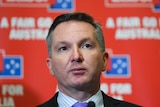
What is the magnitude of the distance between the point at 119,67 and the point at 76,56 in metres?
0.56

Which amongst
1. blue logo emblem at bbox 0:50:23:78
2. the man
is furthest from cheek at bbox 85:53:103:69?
blue logo emblem at bbox 0:50:23:78

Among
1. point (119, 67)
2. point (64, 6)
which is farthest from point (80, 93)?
point (64, 6)

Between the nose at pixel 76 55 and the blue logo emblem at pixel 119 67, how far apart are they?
512mm

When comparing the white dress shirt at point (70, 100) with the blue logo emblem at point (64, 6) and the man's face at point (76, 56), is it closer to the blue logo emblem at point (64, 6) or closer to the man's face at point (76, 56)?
the man's face at point (76, 56)

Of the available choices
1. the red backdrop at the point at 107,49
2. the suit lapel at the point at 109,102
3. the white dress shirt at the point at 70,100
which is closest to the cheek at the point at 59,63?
the white dress shirt at the point at 70,100

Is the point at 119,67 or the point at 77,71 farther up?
the point at 77,71

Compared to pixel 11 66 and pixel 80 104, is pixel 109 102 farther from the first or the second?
pixel 11 66

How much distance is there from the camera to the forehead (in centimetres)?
108

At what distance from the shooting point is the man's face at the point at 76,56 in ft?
3.41

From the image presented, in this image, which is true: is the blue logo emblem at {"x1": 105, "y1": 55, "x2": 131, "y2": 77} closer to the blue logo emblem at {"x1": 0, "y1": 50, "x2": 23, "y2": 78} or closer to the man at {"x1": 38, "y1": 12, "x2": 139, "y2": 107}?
the man at {"x1": 38, "y1": 12, "x2": 139, "y2": 107}

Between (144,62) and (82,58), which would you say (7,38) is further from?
(144,62)

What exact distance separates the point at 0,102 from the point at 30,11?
0.49 metres

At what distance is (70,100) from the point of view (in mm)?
1116

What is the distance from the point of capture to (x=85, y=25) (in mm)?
1125
